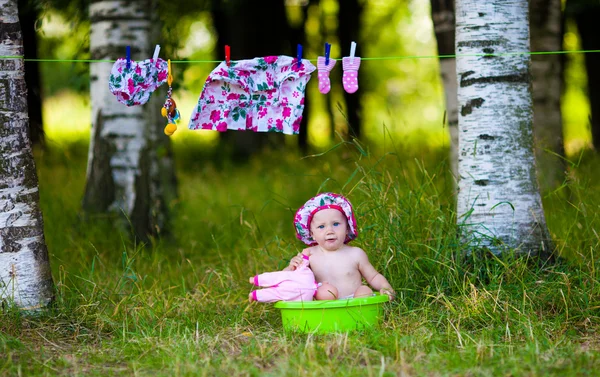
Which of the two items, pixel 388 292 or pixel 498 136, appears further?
pixel 498 136

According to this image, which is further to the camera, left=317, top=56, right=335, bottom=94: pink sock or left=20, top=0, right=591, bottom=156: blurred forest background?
left=20, top=0, right=591, bottom=156: blurred forest background

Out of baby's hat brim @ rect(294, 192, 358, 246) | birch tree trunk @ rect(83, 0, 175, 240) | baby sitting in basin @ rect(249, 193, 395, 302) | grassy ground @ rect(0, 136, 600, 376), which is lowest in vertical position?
grassy ground @ rect(0, 136, 600, 376)

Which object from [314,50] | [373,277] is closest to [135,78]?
[373,277]

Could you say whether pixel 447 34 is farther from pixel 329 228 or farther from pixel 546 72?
pixel 329 228

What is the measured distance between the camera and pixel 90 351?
349 cm

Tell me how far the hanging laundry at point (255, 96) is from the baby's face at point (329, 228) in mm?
571

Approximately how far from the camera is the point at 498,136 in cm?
424

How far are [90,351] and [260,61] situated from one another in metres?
1.80

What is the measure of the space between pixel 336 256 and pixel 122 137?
2.92 meters

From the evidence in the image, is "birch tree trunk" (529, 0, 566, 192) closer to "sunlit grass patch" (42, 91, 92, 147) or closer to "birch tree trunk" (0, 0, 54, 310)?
"birch tree trunk" (0, 0, 54, 310)

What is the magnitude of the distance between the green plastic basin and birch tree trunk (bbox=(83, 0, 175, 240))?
275cm

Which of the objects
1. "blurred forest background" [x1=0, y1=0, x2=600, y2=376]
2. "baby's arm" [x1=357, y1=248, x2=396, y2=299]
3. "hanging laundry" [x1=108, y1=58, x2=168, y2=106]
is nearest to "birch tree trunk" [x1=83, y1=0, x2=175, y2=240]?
"blurred forest background" [x1=0, y1=0, x2=600, y2=376]

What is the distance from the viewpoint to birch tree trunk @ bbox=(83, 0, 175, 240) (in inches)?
243

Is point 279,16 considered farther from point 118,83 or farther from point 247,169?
point 118,83
